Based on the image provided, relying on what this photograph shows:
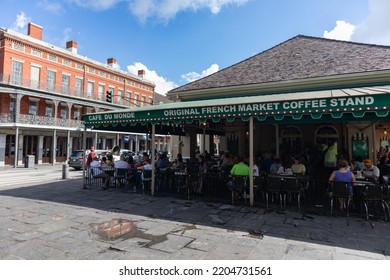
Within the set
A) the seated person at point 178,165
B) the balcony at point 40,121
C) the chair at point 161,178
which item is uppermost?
the balcony at point 40,121

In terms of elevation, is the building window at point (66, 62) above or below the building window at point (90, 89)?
above

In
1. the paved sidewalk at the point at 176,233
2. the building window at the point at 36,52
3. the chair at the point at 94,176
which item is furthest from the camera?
the building window at the point at 36,52

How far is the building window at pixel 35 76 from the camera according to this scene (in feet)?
82.6

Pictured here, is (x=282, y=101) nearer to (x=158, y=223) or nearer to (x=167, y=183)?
(x=158, y=223)

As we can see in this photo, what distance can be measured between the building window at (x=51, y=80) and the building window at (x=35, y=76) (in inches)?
40.1

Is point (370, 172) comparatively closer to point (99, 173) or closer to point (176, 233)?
point (176, 233)

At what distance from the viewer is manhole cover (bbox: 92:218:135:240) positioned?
4922 mm

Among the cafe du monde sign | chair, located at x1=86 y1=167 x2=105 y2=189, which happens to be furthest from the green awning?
chair, located at x1=86 y1=167 x2=105 y2=189

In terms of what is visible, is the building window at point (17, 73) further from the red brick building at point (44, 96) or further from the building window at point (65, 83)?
the building window at point (65, 83)

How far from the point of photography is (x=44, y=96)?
25047 mm

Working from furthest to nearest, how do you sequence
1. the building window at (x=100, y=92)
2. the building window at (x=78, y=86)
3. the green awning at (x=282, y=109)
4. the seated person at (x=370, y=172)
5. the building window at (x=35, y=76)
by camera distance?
the building window at (x=100, y=92) → the building window at (x=78, y=86) → the building window at (x=35, y=76) → the seated person at (x=370, y=172) → the green awning at (x=282, y=109)

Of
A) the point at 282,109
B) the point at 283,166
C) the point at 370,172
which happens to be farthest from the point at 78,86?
the point at 370,172

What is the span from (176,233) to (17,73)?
26.7 m

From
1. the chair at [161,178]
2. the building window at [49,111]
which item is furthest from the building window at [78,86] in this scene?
the chair at [161,178]
